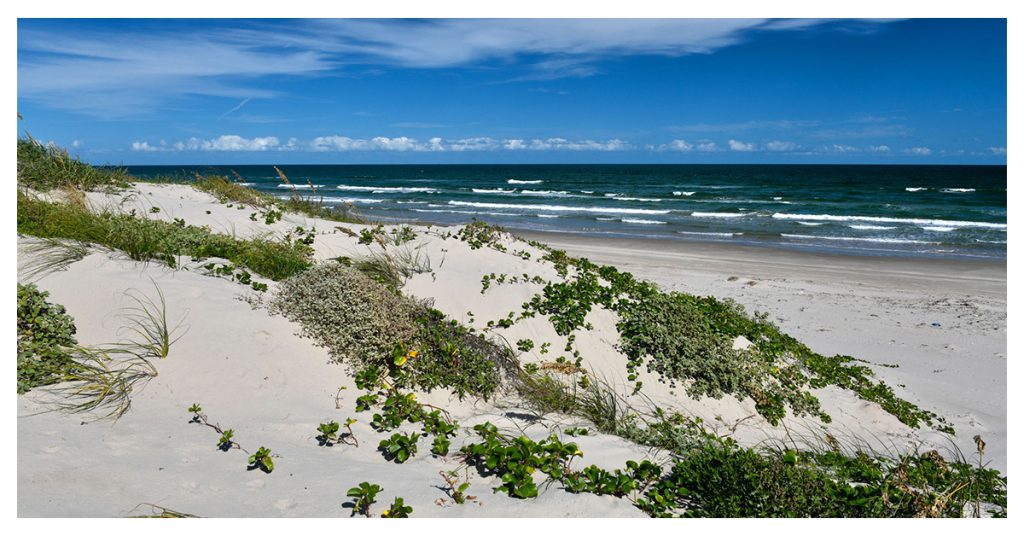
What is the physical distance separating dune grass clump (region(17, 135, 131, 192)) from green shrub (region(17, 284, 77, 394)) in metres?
6.48

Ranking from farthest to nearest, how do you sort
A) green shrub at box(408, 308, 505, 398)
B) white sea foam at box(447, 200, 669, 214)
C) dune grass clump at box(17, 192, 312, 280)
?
white sea foam at box(447, 200, 669, 214) → dune grass clump at box(17, 192, 312, 280) → green shrub at box(408, 308, 505, 398)

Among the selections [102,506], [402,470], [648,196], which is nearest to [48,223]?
[102,506]

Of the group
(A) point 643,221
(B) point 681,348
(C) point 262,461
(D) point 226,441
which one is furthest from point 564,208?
(C) point 262,461

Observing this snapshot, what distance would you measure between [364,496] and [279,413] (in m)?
1.60

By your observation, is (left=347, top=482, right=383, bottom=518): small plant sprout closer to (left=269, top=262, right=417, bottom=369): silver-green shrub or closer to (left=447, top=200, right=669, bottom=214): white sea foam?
(left=269, top=262, right=417, bottom=369): silver-green shrub

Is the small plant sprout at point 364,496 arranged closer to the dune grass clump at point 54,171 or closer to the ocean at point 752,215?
the dune grass clump at point 54,171

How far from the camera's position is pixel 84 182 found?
442 inches

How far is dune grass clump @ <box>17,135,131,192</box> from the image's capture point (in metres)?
10.7

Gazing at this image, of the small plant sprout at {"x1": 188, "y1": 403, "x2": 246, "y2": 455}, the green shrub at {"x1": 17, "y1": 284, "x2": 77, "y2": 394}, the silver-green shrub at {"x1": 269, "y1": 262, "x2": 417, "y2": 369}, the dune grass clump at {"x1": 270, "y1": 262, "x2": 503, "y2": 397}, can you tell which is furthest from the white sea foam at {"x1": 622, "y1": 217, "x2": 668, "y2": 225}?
the small plant sprout at {"x1": 188, "y1": 403, "x2": 246, "y2": 455}

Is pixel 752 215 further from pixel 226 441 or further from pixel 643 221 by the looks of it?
pixel 226 441

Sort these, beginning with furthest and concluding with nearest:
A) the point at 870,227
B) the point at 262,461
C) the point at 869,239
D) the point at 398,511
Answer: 1. the point at 870,227
2. the point at 869,239
3. the point at 262,461
4. the point at 398,511

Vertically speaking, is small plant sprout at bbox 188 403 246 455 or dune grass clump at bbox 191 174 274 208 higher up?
dune grass clump at bbox 191 174 274 208

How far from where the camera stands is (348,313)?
19.9 feet

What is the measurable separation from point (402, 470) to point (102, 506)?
1742 mm
